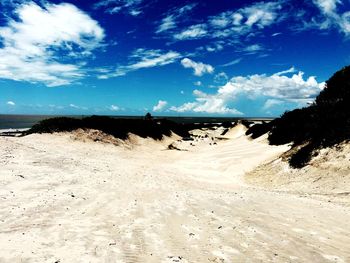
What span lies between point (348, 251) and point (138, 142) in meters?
34.1

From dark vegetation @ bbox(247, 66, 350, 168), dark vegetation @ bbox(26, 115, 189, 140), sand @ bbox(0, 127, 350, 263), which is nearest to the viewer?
Answer: sand @ bbox(0, 127, 350, 263)

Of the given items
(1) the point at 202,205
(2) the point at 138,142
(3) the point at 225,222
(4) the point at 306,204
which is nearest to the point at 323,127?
(4) the point at 306,204

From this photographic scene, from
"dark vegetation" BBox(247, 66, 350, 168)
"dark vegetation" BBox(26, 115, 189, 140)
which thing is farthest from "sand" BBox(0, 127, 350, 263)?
"dark vegetation" BBox(26, 115, 189, 140)

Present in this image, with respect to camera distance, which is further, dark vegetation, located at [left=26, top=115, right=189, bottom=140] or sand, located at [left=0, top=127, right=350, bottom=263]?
dark vegetation, located at [left=26, top=115, right=189, bottom=140]

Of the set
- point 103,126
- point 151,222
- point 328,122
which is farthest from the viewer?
point 103,126

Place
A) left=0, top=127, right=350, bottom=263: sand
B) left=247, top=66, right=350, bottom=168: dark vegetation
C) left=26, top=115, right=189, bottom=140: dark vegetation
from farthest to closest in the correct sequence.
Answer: left=26, top=115, right=189, bottom=140: dark vegetation, left=247, top=66, right=350, bottom=168: dark vegetation, left=0, top=127, right=350, bottom=263: sand

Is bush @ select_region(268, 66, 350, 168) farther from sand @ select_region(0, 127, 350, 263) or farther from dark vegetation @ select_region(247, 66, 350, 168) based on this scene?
sand @ select_region(0, 127, 350, 263)

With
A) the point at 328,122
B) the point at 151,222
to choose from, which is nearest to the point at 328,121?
the point at 328,122

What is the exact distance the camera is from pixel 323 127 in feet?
65.0

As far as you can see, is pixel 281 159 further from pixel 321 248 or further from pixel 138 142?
pixel 138 142

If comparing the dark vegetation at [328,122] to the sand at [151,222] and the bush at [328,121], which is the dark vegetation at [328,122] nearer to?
the bush at [328,121]

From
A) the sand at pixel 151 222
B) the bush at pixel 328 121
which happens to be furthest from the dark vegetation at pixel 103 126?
the bush at pixel 328 121

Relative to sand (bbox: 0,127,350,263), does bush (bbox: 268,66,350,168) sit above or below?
above

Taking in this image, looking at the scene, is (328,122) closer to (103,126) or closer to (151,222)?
(151,222)
